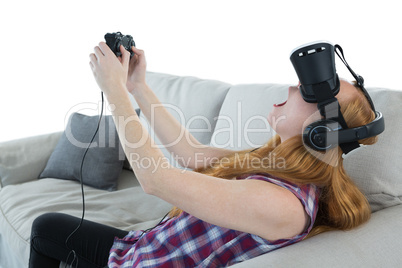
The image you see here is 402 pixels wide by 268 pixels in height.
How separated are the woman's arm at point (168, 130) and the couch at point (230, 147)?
243 mm

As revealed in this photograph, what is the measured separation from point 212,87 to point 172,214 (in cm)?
86

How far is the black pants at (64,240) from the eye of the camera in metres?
1.41

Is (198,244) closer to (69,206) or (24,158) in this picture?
(69,206)

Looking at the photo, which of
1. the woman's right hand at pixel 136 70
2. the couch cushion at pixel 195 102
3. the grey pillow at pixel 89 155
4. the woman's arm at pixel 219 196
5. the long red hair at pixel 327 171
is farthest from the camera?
the grey pillow at pixel 89 155

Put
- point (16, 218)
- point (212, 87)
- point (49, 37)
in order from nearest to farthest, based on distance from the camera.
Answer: point (16, 218) → point (212, 87) → point (49, 37)

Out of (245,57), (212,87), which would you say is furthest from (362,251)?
(245,57)

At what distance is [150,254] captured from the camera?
1241 mm

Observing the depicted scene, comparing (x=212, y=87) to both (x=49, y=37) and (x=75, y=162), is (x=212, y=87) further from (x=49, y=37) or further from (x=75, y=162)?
(x=49, y=37)

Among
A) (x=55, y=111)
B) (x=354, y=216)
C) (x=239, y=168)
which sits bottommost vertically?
(x=55, y=111)

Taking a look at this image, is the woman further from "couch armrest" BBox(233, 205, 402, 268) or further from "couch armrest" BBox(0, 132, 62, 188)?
"couch armrest" BBox(0, 132, 62, 188)

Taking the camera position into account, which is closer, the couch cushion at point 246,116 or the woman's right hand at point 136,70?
the woman's right hand at point 136,70

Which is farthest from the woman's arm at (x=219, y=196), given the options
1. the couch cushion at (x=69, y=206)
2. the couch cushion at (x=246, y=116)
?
the couch cushion at (x=69, y=206)

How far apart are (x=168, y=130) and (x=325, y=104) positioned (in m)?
0.61

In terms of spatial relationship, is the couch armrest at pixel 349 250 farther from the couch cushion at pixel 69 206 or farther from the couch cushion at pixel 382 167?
the couch cushion at pixel 69 206
